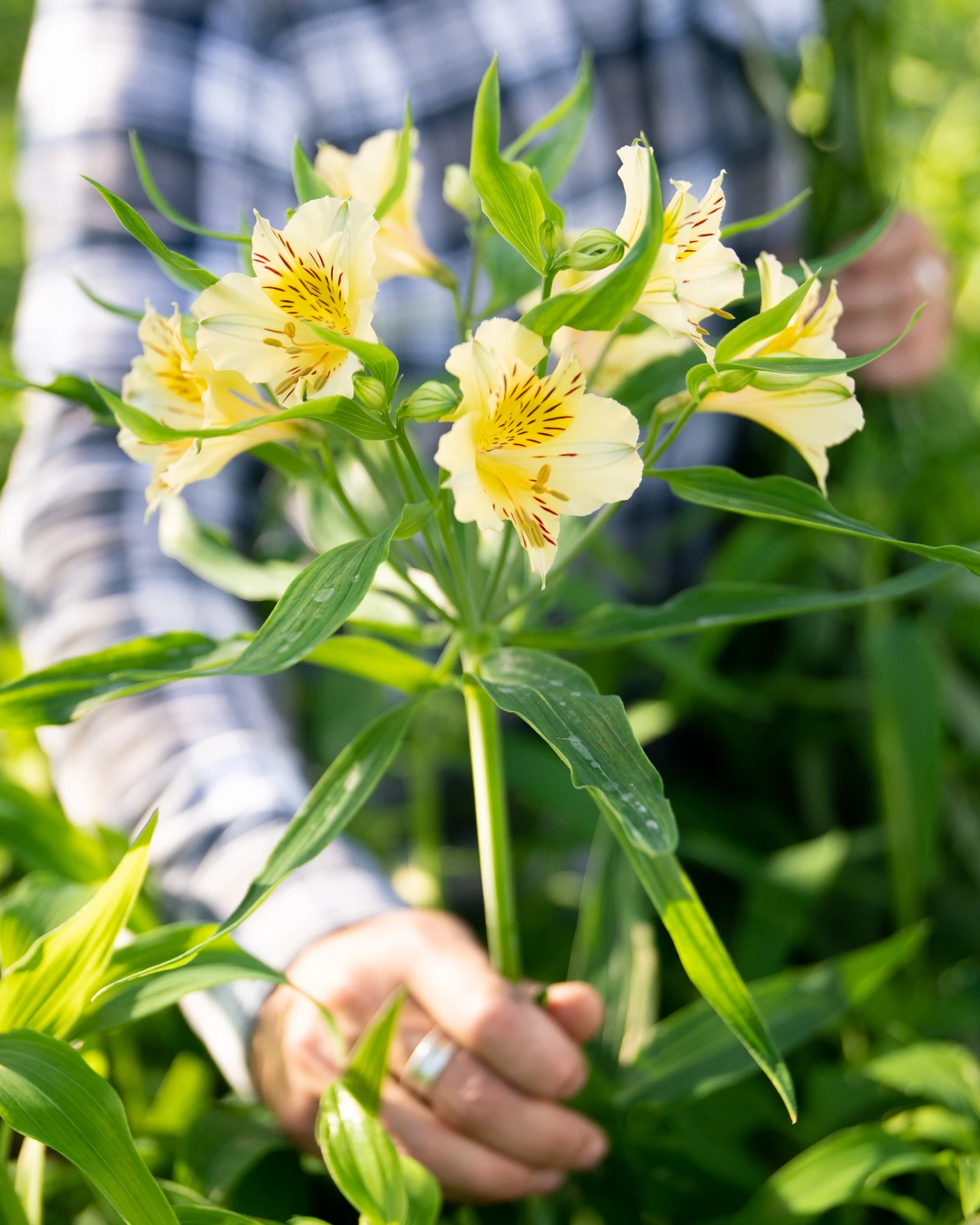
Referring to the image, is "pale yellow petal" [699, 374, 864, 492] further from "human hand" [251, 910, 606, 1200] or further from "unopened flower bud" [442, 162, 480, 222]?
"human hand" [251, 910, 606, 1200]

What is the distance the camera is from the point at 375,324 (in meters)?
0.86

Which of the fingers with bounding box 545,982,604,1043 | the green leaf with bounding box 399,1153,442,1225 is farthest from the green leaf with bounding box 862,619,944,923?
the green leaf with bounding box 399,1153,442,1225

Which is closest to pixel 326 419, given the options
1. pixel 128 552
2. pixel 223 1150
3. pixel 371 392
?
pixel 371 392

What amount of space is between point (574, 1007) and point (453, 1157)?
0.08 meters

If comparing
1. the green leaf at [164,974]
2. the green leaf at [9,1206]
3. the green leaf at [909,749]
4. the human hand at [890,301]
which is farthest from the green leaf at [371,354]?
the human hand at [890,301]

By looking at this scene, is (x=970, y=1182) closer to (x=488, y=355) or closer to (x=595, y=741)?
(x=595, y=741)

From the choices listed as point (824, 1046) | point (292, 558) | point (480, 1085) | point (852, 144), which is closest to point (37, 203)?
point (292, 558)

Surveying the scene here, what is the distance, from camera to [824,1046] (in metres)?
0.69

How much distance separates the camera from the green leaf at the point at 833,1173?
0.43m

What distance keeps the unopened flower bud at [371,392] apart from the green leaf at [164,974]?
0.66ft

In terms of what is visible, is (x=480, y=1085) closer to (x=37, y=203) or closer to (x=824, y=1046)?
(x=824, y=1046)

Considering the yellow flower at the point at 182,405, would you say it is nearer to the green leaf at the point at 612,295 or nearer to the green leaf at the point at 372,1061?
the green leaf at the point at 612,295

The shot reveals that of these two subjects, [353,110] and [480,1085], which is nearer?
[480,1085]

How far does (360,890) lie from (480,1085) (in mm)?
125
